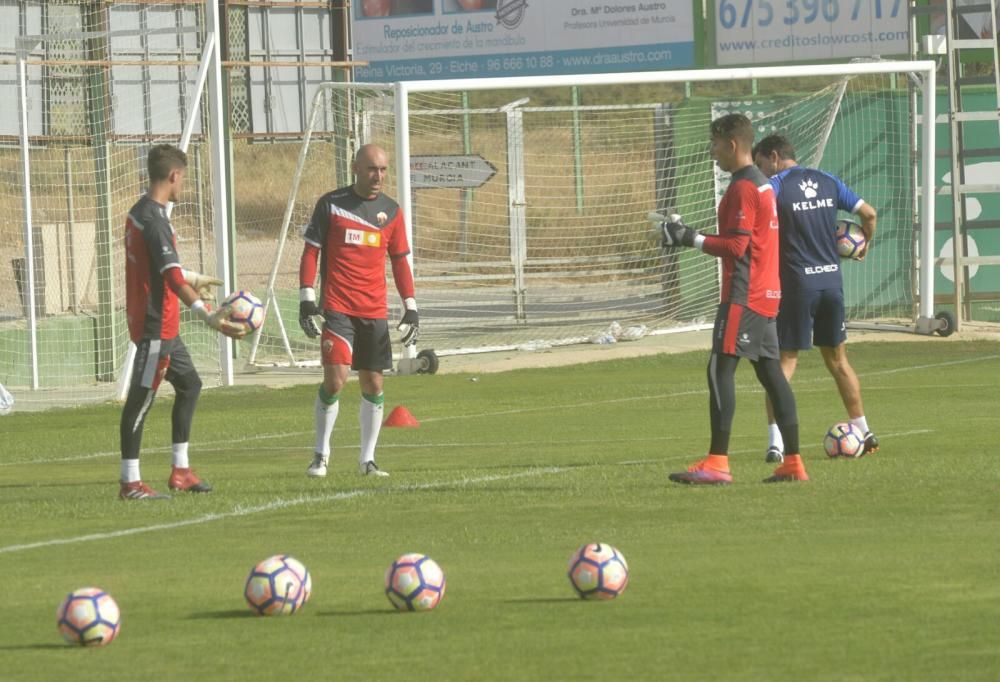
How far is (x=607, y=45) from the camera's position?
34.5 metres

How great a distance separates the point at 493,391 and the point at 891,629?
12766mm

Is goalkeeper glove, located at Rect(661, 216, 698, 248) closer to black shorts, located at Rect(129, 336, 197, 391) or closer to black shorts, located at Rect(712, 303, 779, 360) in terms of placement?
black shorts, located at Rect(712, 303, 779, 360)

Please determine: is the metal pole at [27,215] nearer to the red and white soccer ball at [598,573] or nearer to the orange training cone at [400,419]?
the orange training cone at [400,419]

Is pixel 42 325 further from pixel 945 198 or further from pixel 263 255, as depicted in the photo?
pixel 263 255

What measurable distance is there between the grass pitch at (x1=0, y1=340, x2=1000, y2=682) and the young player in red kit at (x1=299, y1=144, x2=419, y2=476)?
0.46 m

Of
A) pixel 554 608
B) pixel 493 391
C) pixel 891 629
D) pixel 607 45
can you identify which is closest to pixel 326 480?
pixel 554 608

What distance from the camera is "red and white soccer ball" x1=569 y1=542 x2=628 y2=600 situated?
7.96m

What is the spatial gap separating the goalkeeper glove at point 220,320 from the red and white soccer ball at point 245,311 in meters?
0.03

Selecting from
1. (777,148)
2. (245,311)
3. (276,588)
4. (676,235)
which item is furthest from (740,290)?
(276,588)

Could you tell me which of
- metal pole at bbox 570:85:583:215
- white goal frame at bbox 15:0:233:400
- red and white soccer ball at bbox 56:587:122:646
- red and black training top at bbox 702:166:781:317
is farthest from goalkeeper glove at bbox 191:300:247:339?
metal pole at bbox 570:85:583:215

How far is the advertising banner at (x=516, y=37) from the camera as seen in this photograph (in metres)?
33.7

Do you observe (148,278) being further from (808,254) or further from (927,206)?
(927,206)

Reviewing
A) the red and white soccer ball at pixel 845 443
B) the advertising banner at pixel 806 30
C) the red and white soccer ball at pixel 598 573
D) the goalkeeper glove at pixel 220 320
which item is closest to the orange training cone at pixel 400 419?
the red and white soccer ball at pixel 845 443

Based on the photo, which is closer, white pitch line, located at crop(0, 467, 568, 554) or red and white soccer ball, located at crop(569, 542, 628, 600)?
red and white soccer ball, located at crop(569, 542, 628, 600)
